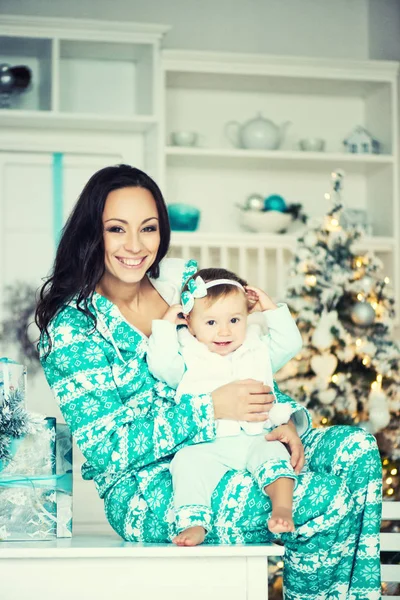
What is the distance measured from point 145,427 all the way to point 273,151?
2.76 m

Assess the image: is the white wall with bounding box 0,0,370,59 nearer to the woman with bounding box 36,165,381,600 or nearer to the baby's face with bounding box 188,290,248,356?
the woman with bounding box 36,165,381,600

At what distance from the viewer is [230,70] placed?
435 centimetres

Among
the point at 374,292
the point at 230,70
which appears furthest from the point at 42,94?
the point at 374,292

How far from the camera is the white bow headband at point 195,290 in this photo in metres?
2.03

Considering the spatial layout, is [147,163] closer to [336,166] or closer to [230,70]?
[230,70]

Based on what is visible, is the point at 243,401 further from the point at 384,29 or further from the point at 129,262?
the point at 384,29

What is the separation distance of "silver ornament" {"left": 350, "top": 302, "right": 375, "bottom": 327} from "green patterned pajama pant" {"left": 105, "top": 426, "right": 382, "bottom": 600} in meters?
1.69

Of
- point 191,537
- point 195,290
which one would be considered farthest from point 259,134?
point 191,537

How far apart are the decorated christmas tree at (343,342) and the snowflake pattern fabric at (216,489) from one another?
4.99 ft

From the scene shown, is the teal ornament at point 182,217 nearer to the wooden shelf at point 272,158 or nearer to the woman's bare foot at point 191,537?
the wooden shelf at point 272,158

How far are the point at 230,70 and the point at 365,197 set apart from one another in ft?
3.49

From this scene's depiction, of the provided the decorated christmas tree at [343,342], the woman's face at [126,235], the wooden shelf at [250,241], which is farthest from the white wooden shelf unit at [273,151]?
the woman's face at [126,235]

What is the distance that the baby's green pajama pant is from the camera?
1689 mm

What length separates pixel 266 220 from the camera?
14.3ft
